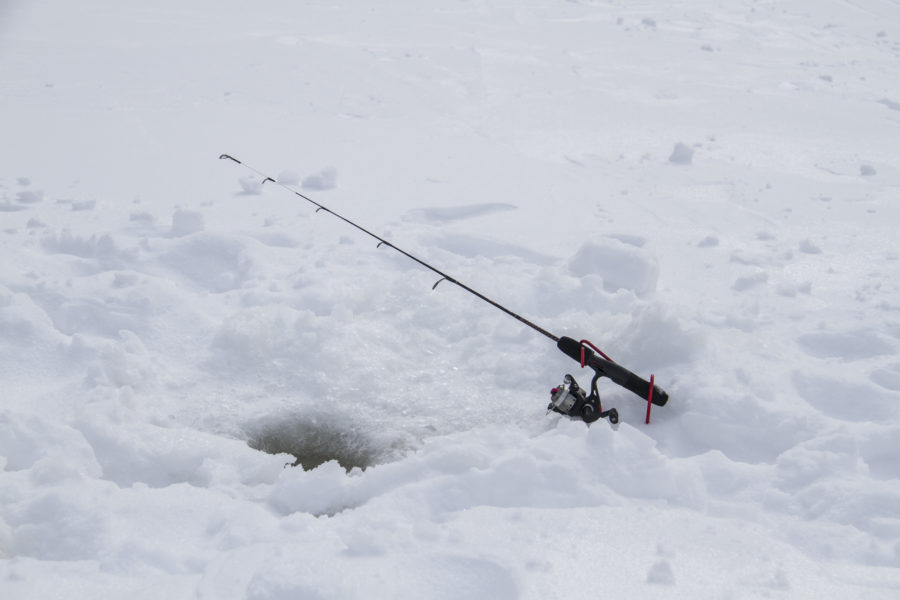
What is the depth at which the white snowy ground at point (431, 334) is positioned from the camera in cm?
344

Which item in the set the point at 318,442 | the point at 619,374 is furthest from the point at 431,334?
the point at 619,374

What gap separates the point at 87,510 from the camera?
3555mm

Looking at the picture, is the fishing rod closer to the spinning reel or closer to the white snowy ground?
the spinning reel

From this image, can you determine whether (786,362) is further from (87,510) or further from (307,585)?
(87,510)

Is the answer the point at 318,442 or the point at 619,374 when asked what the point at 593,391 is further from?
the point at 318,442

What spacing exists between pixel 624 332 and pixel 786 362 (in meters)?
1.07

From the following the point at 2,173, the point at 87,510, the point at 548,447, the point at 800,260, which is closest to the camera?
the point at 87,510

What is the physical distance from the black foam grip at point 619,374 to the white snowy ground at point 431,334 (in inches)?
8.1

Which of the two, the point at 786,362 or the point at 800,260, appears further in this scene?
the point at 800,260

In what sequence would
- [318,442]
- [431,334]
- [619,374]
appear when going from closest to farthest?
[619,374] < [318,442] < [431,334]

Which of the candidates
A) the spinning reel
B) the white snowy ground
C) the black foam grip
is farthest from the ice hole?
the black foam grip

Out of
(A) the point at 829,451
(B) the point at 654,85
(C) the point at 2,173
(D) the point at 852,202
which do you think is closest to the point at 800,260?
(D) the point at 852,202

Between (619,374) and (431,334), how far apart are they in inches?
65.8

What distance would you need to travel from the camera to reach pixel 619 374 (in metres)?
4.47
